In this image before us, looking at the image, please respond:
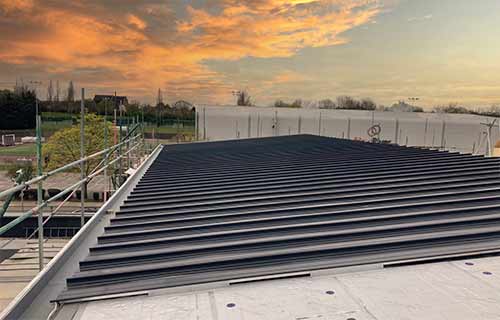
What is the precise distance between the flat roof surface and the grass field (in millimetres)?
36304

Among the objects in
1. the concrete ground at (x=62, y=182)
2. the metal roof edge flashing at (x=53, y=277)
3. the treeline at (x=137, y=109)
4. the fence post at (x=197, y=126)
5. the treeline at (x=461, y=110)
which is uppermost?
the treeline at (x=461, y=110)

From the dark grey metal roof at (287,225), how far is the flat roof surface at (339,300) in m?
0.13

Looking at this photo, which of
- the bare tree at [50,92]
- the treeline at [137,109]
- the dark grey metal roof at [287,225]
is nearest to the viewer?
the dark grey metal roof at [287,225]

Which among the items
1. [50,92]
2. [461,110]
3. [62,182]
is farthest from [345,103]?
[50,92]

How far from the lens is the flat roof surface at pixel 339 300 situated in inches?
69.9

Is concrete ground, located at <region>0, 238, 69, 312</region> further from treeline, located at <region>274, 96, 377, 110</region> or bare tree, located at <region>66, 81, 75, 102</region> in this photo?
treeline, located at <region>274, 96, 377, 110</region>

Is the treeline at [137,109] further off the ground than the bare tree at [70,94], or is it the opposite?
the bare tree at [70,94]

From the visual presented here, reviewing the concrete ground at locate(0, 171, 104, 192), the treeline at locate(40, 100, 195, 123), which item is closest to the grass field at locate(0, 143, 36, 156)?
the treeline at locate(40, 100, 195, 123)

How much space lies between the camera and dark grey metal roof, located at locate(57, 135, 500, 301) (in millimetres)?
2314

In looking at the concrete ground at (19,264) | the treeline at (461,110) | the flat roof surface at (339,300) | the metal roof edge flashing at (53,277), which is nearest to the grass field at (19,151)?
the concrete ground at (19,264)

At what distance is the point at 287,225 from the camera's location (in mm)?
3041

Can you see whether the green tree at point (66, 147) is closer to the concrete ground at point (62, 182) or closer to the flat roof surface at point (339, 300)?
the concrete ground at point (62, 182)

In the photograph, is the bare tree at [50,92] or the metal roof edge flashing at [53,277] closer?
the metal roof edge flashing at [53,277]

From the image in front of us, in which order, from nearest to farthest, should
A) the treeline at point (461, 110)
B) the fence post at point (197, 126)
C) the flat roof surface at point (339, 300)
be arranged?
the flat roof surface at point (339, 300), the fence post at point (197, 126), the treeline at point (461, 110)
